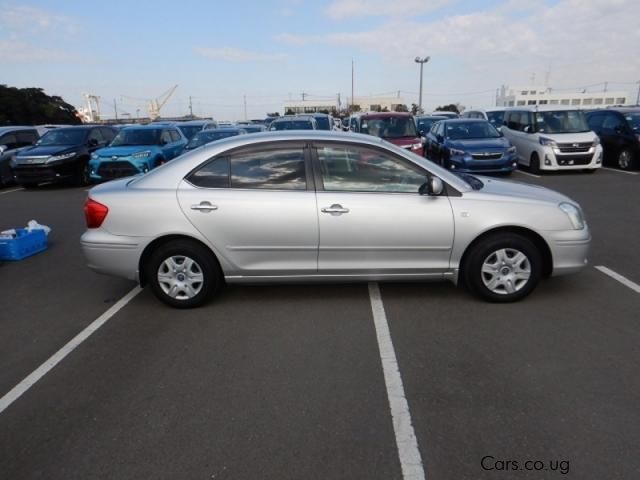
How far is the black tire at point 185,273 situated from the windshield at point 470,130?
32.1ft

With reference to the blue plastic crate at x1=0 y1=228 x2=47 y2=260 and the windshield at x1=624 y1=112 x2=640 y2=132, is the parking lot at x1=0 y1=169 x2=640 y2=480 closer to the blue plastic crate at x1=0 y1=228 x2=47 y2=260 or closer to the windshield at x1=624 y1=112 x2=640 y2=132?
the blue plastic crate at x1=0 y1=228 x2=47 y2=260

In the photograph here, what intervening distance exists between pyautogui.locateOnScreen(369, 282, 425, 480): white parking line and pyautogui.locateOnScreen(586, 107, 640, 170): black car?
12.4m

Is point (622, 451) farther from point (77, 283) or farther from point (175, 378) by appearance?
point (77, 283)

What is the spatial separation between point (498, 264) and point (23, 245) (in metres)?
6.03

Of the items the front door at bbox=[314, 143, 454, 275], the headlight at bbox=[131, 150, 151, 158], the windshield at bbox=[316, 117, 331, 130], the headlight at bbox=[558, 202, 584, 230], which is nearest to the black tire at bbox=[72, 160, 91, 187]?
the headlight at bbox=[131, 150, 151, 158]

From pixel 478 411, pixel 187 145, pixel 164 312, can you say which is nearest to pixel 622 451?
pixel 478 411

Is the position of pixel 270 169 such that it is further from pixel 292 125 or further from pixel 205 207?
pixel 292 125

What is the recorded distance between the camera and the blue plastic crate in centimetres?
625

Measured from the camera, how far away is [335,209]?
4.16 meters

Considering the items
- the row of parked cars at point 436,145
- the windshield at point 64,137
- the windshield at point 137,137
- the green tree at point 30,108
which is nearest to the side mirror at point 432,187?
the row of parked cars at point 436,145

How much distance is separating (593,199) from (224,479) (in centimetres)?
939

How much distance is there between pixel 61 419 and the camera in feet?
9.56

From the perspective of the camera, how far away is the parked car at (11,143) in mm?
13602

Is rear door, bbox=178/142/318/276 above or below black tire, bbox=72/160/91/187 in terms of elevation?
above
